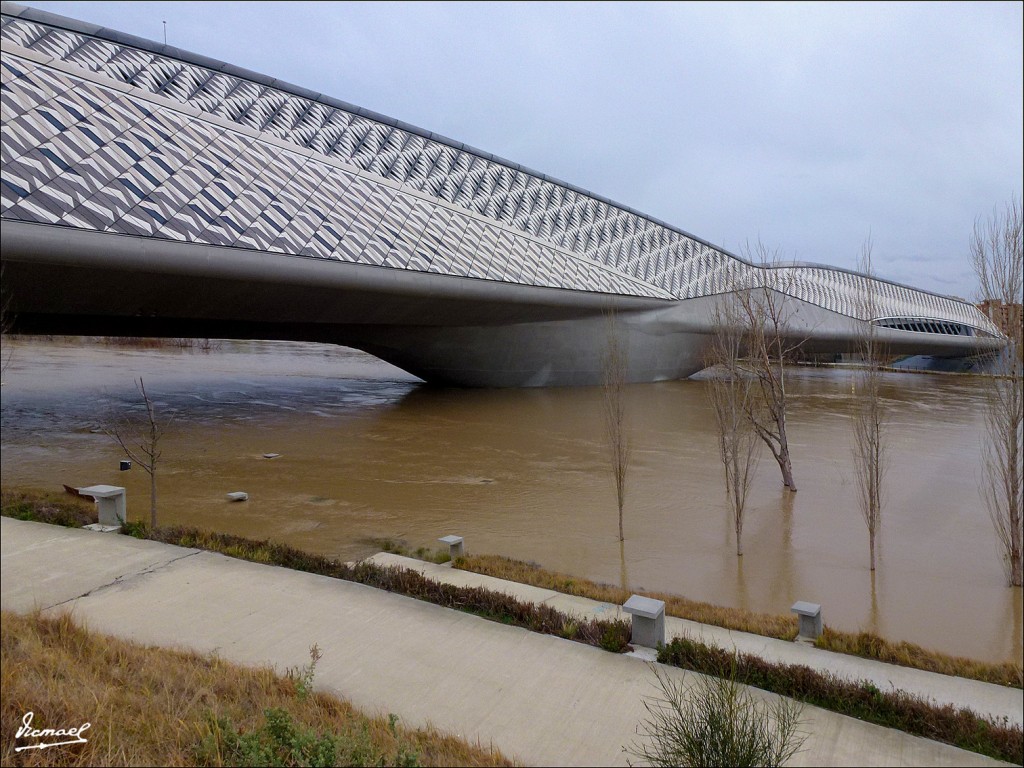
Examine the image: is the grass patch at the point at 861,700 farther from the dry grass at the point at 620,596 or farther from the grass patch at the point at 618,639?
the dry grass at the point at 620,596

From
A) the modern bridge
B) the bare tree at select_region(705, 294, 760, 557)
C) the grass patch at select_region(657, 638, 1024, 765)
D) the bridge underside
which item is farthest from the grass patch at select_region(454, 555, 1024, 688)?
the bridge underside

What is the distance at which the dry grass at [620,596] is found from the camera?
19.6 feet

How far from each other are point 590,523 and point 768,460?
7.80m

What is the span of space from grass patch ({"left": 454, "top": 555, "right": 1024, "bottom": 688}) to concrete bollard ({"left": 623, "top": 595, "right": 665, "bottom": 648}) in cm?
118

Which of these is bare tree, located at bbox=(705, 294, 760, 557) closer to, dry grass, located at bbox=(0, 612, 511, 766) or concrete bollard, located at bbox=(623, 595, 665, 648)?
concrete bollard, located at bbox=(623, 595, 665, 648)

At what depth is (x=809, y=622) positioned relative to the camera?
573 centimetres

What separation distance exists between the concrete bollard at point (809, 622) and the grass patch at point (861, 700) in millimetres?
1266

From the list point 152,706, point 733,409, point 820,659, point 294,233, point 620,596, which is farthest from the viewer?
point 294,233

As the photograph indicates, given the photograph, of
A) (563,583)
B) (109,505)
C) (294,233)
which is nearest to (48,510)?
(109,505)

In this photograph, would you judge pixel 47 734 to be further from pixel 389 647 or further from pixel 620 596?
pixel 620 596

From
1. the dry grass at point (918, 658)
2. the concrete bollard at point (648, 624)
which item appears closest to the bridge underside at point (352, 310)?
the dry grass at point (918, 658)

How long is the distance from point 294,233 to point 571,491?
10.4 metres

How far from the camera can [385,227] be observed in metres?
20.3

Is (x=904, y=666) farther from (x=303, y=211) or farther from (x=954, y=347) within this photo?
(x=954, y=347)
